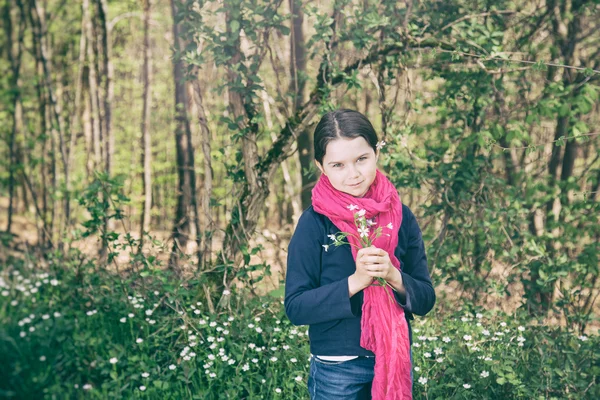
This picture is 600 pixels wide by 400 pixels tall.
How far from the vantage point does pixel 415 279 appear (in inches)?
84.0

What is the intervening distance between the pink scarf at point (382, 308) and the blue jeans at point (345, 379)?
69 millimetres

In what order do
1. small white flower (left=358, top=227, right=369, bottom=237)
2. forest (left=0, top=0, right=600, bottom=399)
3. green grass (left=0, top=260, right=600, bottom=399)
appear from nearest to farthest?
small white flower (left=358, top=227, right=369, bottom=237), green grass (left=0, top=260, right=600, bottom=399), forest (left=0, top=0, right=600, bottom=399)

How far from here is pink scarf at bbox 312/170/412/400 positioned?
6.56 feet

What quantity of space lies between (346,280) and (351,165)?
0.41 metres

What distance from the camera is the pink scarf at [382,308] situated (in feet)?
A: 6.56

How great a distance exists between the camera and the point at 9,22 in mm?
8766

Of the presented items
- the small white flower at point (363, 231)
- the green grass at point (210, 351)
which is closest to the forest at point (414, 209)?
the green grass at point (210, 351)

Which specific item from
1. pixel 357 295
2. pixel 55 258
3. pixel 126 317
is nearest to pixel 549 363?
pixel 357 295

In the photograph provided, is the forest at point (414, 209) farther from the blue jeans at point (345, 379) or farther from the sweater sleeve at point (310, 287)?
the sweater sleeve at point (310, 287)

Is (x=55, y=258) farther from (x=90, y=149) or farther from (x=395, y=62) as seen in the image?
(x=395, y=62)

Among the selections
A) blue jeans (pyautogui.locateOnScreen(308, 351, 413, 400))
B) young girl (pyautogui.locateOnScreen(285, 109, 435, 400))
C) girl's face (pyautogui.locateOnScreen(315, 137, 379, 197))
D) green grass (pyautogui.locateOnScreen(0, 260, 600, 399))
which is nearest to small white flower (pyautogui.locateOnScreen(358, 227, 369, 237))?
young girl (pyautogui.locateOnScreen(285, 109, 435, 400))

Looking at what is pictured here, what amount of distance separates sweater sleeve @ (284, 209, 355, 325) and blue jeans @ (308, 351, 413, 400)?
0.62 feet

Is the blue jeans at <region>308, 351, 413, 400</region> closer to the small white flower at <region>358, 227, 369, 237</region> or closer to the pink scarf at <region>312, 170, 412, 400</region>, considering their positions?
the pink scarf at <region>312, 170, 412, 400</region>

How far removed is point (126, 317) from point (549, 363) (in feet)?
9.25
